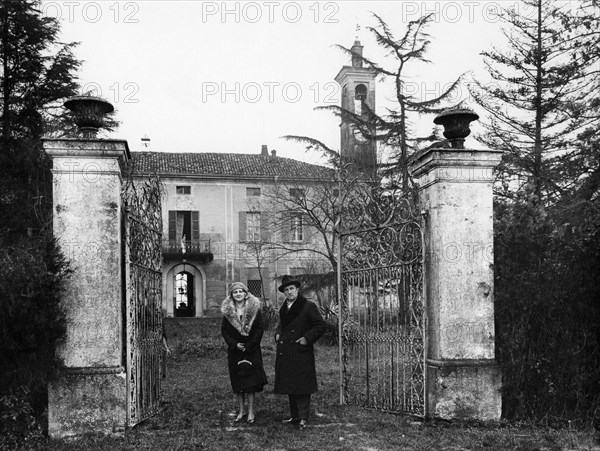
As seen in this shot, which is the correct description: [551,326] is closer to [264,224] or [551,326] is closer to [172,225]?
[264,224]

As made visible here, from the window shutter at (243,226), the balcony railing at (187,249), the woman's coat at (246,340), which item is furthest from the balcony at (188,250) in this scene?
the woman's coat at (246,340)

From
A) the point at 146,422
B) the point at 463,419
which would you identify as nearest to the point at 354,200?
the point at 463,419

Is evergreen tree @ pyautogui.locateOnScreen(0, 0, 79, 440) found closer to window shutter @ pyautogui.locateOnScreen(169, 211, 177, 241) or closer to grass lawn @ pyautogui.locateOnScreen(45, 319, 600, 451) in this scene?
grass lawn @ pyautogui.locateOnScreen(45, 319, 600, 451)

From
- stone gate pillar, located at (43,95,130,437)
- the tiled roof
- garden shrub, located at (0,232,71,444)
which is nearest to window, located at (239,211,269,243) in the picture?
the tiled roof

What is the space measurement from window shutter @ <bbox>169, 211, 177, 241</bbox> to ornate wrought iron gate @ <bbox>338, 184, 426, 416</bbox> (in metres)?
21.9

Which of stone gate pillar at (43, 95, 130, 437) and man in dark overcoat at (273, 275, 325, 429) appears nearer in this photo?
stone gate pillar at (43, 95, 130, 437)

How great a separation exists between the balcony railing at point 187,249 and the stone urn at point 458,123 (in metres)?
22.9

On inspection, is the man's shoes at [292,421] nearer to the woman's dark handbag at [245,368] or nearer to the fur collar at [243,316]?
the woman's dark handbag at [245,368]

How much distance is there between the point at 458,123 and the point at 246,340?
3080 millimetres

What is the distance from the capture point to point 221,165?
29.8 meters

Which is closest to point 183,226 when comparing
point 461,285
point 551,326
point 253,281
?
point 253,281

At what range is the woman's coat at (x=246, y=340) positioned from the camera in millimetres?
6258

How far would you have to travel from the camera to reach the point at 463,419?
5.70 m

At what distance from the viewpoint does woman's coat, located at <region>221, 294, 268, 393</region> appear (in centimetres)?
626
